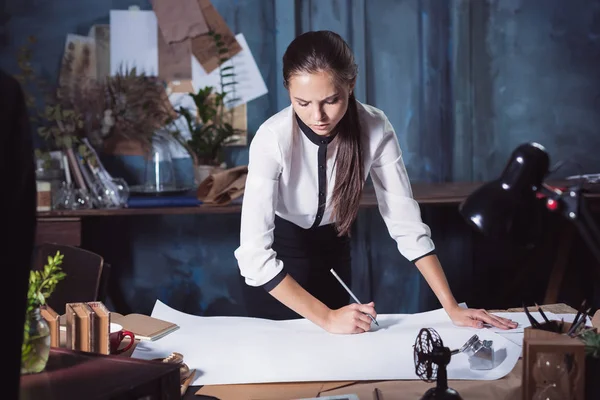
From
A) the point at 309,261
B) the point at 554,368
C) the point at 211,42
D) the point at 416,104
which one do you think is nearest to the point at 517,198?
the point at 554,368

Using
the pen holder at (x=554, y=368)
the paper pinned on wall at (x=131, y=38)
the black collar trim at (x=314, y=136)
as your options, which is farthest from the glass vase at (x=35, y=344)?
the paper pinned on wall at (x=131, y=38)

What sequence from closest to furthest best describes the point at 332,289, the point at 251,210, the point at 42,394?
the point at 42,394, the point at 251,210, the point at 332,289

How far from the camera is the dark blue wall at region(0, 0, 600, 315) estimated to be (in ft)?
10.7

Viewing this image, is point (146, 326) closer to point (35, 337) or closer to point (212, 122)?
point (35, 337)

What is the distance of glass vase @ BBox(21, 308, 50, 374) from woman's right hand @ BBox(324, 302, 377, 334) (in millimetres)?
701

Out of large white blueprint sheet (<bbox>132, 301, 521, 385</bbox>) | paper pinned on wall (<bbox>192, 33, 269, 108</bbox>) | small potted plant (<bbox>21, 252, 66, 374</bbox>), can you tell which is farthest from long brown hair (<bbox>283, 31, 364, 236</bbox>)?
paper pinned on wall (<bbox>192, 33, 269, 108</bbox>)

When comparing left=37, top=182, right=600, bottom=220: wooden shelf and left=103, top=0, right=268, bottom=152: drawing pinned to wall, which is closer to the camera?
left=37, top=182, right=600, bottom=220: wooden shelf

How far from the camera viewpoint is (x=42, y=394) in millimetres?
1055

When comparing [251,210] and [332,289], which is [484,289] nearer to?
[332,289]

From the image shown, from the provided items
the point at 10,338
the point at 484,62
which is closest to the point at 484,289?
the point at 484,62

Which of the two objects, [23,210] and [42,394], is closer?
[23,210]

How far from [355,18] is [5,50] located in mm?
1528

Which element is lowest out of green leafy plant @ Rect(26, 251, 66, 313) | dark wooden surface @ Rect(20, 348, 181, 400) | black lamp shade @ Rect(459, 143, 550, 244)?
dark wooden surface @ Rect(20, 348, 181, 400)

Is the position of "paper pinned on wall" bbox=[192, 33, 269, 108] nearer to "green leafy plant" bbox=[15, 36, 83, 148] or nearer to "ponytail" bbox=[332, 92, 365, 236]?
"green leafy plant" bbox=[15, 36, 83, 148]
